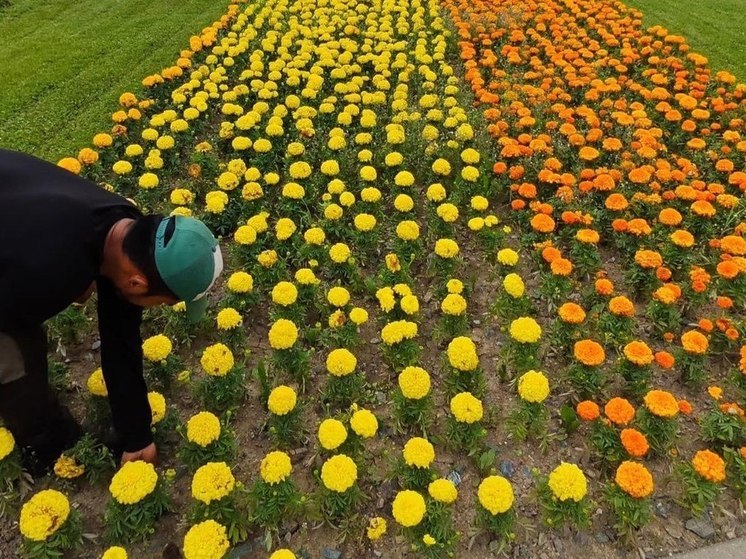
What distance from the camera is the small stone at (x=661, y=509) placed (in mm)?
3547

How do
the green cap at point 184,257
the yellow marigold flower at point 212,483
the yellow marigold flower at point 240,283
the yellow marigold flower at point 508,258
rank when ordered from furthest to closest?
the yellow marigold flower at point 508,258
the yellow marigold flower at point 240,283
the yellow marigold flower at point 212,483
the green cap at point 184,257

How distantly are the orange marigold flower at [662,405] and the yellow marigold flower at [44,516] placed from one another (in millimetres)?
3531

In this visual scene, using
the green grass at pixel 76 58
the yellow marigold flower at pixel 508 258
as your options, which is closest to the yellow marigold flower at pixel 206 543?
the yellow marigold flower at pixel 508 258

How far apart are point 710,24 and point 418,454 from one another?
11.4 metres

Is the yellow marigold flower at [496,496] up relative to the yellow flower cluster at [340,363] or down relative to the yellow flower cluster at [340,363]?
down

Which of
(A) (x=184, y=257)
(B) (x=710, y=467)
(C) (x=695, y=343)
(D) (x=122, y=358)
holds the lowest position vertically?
(B) (x=710, y=467)

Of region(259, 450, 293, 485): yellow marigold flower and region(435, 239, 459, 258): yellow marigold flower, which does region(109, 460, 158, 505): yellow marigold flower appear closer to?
region(259, 450, 293, 485): yellow marigold flower

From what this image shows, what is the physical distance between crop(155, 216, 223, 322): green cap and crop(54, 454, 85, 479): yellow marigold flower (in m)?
1.48

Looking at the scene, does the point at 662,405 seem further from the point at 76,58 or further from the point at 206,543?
the point at 76,58

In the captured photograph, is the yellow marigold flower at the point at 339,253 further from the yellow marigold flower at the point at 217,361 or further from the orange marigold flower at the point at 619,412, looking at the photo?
the orange marigold flower at the point at 619,412

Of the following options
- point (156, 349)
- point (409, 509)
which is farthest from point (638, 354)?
point (156, 349)

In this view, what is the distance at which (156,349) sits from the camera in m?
3.98

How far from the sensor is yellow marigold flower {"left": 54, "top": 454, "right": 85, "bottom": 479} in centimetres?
346

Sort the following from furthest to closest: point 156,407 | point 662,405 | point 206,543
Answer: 1. point 156,407
2. point 662,405
3. point 206,543
